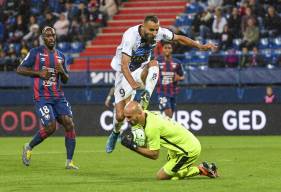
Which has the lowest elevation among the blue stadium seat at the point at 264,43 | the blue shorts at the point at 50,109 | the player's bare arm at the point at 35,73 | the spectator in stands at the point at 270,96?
the spectator in stands at the point at 270,96

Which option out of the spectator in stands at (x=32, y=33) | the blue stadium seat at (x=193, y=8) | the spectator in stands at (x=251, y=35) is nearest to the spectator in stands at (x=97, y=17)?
the spectator in stands at (x=32, y=33)

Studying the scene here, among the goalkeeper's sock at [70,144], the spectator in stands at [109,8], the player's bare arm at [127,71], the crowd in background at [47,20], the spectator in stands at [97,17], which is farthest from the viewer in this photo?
the spectator in stands at [109,8]

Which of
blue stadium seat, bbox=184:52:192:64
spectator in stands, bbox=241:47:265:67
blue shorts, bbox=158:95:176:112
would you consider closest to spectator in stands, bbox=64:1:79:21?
blue stadium seat, bbox=184:52:192:64

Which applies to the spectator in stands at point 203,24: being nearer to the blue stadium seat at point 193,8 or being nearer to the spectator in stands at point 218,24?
the spectator in stands at point 218,24

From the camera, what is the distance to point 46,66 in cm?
1377

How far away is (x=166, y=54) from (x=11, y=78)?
700cm

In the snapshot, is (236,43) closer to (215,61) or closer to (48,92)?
(215,61)

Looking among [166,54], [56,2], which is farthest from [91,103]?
[56,2]

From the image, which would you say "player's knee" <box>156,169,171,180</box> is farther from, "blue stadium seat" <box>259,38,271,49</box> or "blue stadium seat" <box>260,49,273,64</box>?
"blue stadium seat" <box>259,38,271,49</box>

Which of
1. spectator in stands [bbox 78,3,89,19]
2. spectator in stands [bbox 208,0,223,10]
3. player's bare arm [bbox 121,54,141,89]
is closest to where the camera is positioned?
player's bare arm [bbox 121,54,141,89]

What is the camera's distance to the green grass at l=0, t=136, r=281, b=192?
414 inches

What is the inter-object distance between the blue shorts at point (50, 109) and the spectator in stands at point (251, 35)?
1295 cm

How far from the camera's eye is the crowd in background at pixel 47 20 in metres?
29.6

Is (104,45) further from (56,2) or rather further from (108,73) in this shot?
(108,73)
